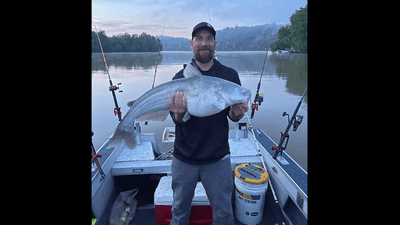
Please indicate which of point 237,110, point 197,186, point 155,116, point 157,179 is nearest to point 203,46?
point 237,110

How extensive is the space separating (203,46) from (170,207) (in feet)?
9.12

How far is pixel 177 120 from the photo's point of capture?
250 centimetres

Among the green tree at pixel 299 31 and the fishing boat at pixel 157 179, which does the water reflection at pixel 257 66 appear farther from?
the fishing boat at pixel 157 179

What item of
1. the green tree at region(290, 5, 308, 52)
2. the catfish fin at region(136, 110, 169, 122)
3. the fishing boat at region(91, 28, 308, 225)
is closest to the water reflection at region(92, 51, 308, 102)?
the green tree at region(290, 5, 308, 52)

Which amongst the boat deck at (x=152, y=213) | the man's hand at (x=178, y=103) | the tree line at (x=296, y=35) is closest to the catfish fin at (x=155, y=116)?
the man's hand at (x=178, y=103)

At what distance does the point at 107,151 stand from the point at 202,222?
2755 mm

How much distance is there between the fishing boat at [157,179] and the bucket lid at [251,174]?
49 centimetres

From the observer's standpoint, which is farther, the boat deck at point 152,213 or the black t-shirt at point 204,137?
the boat deck at point 152,213

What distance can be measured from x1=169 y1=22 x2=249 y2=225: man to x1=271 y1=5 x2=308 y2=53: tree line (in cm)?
4965

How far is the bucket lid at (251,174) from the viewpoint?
335 cm

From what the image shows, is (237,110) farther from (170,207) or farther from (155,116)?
(170,207)

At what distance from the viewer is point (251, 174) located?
140 inches

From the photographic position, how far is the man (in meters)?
2.58

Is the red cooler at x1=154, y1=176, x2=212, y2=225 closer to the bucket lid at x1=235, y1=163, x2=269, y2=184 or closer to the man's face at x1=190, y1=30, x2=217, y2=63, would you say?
the bucket lid at x1=235, y1=163, x2=269, y2=184
